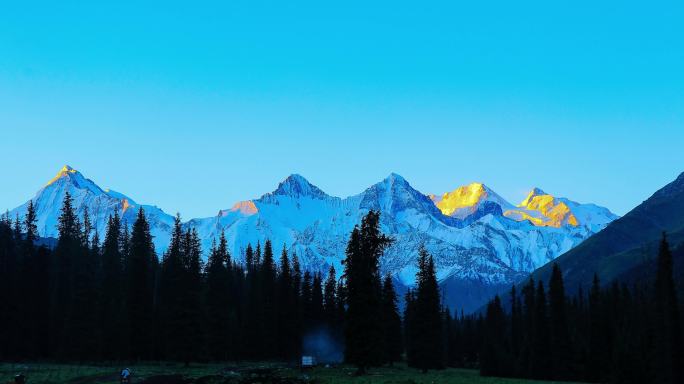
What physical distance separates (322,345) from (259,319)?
44.8 ft

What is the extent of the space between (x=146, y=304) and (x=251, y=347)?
83.5 feet

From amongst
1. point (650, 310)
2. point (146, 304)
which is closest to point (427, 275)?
point (650, 310)

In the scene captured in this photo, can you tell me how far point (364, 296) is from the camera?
8062 cm

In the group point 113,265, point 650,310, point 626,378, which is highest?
point 113,265

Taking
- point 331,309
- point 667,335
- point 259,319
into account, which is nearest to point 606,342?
point 667,335

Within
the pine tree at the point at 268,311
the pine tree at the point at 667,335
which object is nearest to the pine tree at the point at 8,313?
the pine tree at the point at 268,311

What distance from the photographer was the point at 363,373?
257ft

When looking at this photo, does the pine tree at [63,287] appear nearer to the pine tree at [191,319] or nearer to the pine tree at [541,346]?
the pine tree at [191,319]

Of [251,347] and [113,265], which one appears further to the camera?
[251,347]

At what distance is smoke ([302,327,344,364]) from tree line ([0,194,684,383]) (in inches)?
21.6

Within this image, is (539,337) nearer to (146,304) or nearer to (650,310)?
(650,310)

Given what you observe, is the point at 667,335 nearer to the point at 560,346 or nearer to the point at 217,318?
the point at 560,346

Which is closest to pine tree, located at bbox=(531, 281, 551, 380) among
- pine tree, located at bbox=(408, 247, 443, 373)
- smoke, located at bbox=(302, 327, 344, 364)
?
pine tree, located at bbox=(408, 247, 443, 373)

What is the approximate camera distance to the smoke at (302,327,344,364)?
445 ft
